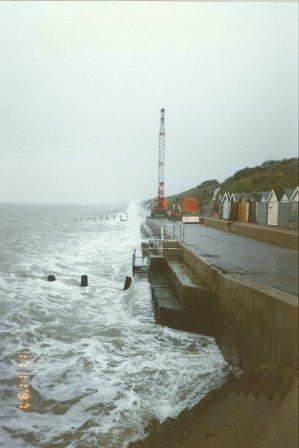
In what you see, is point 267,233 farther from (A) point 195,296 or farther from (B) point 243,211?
(B) point 243,211

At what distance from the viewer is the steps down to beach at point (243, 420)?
14.5 feet

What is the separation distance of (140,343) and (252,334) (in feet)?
13.8

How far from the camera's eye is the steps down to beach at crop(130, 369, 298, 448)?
14.5 feet

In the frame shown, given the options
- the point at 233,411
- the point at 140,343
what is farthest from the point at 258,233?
the point at 233,411

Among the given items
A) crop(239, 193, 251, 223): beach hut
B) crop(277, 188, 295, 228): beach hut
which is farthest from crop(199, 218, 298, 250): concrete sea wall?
crop(239, 193, 251, 223): beach hut

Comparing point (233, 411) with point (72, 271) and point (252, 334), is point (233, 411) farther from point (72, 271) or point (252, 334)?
point (72, 271)

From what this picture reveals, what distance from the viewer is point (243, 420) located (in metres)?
4.98

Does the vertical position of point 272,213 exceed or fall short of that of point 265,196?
it falls short

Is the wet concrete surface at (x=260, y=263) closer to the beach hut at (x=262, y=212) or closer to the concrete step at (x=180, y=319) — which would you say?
the concrete step at (x=180, y=319)

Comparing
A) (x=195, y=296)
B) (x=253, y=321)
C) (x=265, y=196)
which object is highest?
(x=265, y=196)

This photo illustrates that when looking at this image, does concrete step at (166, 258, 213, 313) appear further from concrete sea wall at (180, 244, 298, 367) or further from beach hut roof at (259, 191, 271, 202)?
beach hut roof at (259, 191, 271, 202)

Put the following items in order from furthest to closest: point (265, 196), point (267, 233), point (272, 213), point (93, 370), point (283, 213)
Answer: point (265, 196)
point (272, 213)
point (283, 213)
point (267, 233)
point (93, 370)

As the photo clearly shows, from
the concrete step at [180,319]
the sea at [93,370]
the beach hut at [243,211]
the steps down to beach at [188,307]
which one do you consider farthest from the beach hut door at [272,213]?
the concrete step at [180,319]

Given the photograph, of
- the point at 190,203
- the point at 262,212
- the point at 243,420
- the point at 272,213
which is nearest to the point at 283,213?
the point at 272,213
